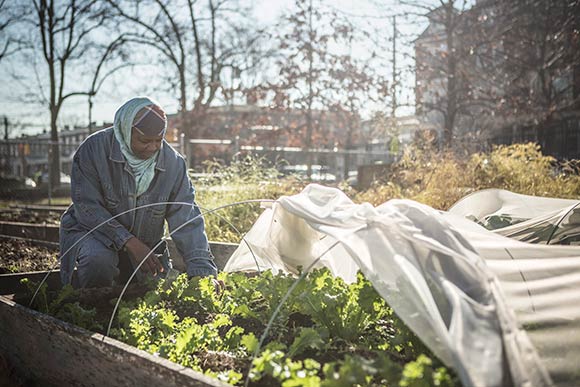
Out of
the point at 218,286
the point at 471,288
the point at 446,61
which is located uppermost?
the point at 446,61

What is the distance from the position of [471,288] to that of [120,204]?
2.48 metres

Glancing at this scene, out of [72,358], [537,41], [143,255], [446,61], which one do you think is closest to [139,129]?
[143,255]

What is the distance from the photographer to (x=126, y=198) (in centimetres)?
354

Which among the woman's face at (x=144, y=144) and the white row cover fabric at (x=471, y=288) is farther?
the woman's face at (x=144, y=144)

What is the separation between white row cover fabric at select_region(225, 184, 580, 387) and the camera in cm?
150

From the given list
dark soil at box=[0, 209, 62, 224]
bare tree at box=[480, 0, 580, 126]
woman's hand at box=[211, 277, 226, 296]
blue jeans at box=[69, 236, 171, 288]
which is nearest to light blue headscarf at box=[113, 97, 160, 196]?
blue jeans at box=[69, 236, 171, 288]

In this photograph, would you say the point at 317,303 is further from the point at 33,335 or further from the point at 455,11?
the point at 455,11

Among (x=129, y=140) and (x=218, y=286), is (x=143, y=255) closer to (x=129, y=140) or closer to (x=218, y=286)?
(x=218, y=286)

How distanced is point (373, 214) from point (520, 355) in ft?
2.25

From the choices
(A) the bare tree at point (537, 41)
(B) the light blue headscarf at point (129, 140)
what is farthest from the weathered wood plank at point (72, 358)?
(A) the bare tree at point (537, 41)

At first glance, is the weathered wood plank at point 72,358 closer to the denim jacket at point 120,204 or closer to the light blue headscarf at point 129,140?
the denim jacket at point 120,204

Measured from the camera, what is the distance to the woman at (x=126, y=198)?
330 centimetres

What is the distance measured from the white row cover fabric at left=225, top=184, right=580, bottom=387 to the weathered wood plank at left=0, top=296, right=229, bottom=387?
26.0 inches

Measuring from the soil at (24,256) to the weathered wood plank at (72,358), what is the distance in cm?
211
